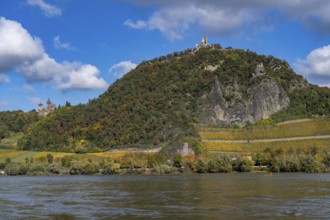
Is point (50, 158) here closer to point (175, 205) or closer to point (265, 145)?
point (265, 145)

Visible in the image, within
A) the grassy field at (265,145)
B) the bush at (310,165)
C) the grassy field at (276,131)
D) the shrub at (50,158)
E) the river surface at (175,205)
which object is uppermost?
the grassy field at (276,131)

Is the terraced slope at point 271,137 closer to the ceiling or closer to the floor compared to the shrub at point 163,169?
closer to the ceiling

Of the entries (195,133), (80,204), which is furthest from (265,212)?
(195,133)

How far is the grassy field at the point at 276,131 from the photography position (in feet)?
546

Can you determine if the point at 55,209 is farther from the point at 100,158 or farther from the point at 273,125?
the point at 273,125

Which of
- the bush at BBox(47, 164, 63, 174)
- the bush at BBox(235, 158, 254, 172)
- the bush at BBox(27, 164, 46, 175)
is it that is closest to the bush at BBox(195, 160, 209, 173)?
the bush at BBox(235, 158, 254, 172)

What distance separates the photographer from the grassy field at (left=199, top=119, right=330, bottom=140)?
546 feet

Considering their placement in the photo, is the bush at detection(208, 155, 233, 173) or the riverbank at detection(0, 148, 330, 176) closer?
the riverbank at detection(0, 148, 330, 176)

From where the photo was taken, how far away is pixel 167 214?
138 feet

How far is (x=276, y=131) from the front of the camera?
17350cm

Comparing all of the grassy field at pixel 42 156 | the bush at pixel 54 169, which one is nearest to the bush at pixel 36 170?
the bush at pixel 54 169

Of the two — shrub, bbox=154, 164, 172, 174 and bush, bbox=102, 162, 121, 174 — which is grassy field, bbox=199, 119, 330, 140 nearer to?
shrub, bbox=154, 164, 172, 174

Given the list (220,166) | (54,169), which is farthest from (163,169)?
(54,169)

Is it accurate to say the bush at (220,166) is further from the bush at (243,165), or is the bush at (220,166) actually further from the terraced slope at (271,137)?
the terraced slope at (271,137)
